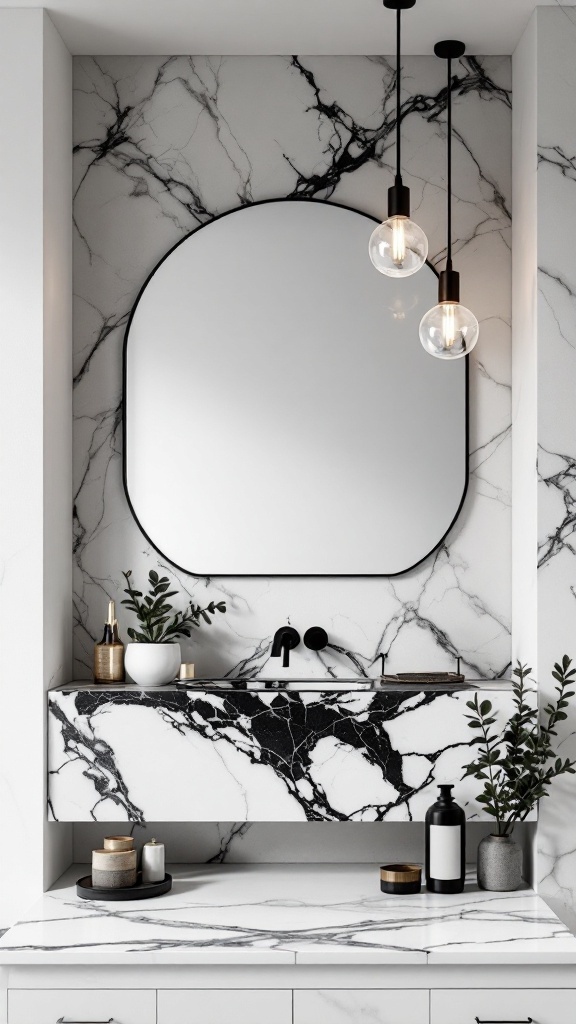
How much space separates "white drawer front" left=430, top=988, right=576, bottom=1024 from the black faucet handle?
34.1 inches

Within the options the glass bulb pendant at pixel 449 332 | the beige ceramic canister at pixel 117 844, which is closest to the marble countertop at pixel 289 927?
the beige ceramic canister at pixel 117 844

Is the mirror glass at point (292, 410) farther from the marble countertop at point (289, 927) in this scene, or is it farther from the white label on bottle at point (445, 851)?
the marble countertop at point (289, 927)

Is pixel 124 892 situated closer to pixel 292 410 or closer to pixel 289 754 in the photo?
pixel 289 754

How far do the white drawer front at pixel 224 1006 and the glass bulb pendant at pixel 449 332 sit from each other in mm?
1326

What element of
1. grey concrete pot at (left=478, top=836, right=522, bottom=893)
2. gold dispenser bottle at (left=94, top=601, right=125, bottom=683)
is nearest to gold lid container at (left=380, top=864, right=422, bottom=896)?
grey concrete pot at (left=478, top=836, right=522, bottom=893)

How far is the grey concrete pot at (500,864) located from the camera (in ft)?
7.50

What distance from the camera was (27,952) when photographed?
1.93m

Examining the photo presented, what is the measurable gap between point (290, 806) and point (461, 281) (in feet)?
4.46

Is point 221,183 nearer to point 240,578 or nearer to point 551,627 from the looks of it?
point 240,578

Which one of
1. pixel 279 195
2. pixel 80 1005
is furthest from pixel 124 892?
pixel 279 195

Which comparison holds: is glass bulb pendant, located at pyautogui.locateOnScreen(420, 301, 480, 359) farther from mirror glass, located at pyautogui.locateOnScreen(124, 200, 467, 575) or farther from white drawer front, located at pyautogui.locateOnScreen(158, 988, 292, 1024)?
white drawer front, located at pyautogui.locateOnScreen(158, 988, 292, 1024)

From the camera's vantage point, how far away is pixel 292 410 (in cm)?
259

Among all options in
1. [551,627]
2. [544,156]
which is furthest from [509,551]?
[544,156]

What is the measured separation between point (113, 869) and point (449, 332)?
137 cm
